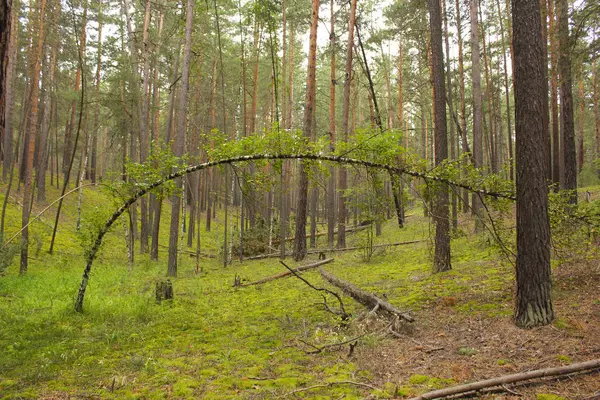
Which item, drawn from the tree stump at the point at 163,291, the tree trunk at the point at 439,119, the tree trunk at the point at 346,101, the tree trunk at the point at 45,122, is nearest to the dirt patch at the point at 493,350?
the tree trunk at the point at 439,119

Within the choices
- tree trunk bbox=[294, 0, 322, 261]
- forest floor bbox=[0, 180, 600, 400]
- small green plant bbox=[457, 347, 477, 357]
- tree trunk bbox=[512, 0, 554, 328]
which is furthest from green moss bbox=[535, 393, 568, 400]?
tree trunk bbox=[294, 0, 322, 261]

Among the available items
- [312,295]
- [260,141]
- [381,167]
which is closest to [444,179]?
[381,167]

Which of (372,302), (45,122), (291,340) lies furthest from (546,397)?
(45,122)

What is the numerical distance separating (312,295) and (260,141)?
14.5ft

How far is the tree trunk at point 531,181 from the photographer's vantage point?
4723 mm

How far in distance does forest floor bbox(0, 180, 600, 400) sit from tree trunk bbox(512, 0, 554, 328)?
34cm

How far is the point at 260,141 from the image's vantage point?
5887 millimetres

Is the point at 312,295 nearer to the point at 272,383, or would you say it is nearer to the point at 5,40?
the point at 272,383

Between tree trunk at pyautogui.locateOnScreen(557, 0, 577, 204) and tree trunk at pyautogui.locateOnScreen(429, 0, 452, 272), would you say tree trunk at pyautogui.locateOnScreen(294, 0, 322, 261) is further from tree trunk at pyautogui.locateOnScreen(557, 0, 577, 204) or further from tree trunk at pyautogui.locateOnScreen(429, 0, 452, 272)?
tree trunk at pyautogui.locateOnScreen(557, 0, 577, 204)

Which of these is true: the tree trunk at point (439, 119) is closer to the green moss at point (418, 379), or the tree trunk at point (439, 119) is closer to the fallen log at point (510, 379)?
the green moss at point (418, 379)

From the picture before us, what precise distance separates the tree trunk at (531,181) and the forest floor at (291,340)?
335 mm

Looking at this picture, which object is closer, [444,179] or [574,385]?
[574,385]

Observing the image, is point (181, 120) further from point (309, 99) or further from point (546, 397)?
point (546, 397)

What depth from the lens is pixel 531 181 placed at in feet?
15.7
